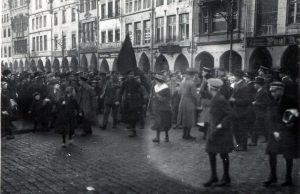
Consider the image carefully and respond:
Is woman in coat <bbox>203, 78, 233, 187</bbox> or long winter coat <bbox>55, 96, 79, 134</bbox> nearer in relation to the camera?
woman in coat <bbox>203, 78, 233, 187</bbox>

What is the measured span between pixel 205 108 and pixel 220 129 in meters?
2.91

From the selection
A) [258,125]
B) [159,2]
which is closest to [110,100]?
[258,125]

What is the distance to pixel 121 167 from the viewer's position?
7.22m

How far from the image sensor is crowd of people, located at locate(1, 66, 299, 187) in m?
6.07

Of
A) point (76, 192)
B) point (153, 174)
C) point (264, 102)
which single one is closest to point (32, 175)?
point (76, 192)

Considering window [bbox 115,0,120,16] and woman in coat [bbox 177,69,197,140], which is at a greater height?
window [bbox 115,0,120,16]

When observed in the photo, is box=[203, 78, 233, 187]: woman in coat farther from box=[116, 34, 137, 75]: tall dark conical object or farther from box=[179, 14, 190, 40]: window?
box=[179, 14, 190, 40]: window

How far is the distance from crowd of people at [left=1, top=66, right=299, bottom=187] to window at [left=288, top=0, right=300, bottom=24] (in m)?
8.68

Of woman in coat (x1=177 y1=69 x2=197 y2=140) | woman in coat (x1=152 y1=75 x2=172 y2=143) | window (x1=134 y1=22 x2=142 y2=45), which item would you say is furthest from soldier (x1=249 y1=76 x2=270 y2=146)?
window (x1=134 y1=22 x2=142 y2=45)

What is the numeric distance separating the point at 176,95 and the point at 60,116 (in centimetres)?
480

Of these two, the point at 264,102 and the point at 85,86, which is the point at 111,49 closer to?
the point at 85,86

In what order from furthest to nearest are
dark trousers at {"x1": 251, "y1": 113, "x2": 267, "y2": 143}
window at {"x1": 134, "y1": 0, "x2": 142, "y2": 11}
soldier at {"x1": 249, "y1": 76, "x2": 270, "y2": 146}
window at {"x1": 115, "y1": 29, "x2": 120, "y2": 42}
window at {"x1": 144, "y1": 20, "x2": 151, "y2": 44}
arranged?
window at {"x1": 115, "y1": 29, "x2": 120, "y2": 42}, window at {"x1": 144, "y1": 20, "x2": 151, "y2": 44}, window at {"x1": 134, "y1": 0, "x2": 142, "y2": 11}, dark trousers at {"x1": 251, "y1": 113, "x2": 267, "y2": 143}, soldier at {"x1": 249, "y1": 76, "x2": 270, "y2": 146}

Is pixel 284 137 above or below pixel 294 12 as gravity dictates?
below

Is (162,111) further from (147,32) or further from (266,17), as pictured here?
(147,32)
